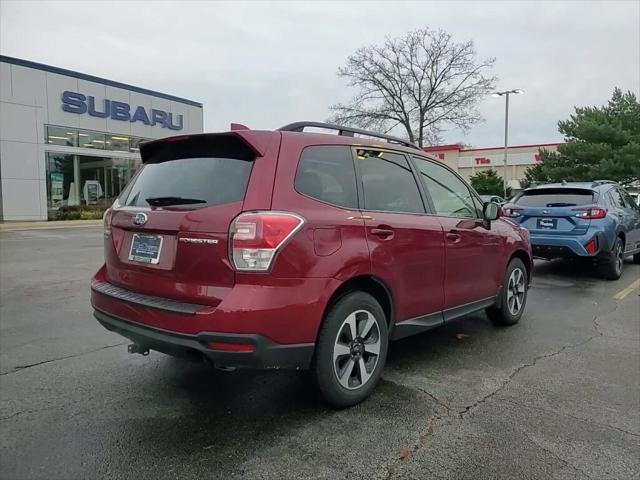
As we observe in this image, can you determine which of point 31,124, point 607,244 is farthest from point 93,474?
point 31,124

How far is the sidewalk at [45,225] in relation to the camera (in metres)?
20.0

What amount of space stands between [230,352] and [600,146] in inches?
1218

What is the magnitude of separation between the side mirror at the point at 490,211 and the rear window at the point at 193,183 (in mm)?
2759

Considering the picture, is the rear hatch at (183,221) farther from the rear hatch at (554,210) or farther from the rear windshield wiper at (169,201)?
the rear hatch at (554,210)

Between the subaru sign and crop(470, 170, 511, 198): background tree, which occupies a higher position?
the subaru sign

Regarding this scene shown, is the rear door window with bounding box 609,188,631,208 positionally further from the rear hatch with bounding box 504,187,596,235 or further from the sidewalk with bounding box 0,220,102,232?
the sidewalk with bounding box 0,220,102,232

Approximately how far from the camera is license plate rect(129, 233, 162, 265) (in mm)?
3154

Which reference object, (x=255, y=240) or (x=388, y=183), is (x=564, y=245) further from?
(x=255, y=240)

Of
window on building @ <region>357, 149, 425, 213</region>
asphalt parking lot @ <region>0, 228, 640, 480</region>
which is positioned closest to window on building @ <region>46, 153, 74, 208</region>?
asphalt parking lot @ <region>0, 228, 640, 480</region>

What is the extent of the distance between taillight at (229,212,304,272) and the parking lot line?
20.5 ft

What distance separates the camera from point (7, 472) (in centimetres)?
260

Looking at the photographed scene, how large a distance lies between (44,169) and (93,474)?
24497mm

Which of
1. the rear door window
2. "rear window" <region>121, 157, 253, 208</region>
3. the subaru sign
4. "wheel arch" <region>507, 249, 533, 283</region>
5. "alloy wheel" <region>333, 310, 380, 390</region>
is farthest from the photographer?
the subaru sign

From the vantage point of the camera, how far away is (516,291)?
5594mm
